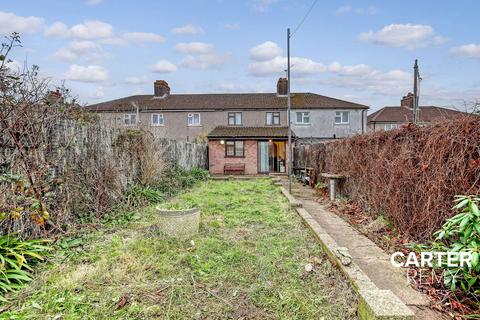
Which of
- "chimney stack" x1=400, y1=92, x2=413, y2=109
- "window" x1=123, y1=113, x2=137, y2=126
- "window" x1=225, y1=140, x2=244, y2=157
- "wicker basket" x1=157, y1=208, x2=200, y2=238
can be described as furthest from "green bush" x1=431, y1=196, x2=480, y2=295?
"chimney stack" x1=400, y1=92, x2=413, y2=109

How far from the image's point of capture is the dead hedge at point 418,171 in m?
3.14

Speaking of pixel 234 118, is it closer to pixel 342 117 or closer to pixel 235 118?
pixel 235 118

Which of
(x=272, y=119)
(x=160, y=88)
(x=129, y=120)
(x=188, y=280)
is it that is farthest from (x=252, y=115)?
(x=188, y=280)

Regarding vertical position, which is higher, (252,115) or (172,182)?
(252,115)

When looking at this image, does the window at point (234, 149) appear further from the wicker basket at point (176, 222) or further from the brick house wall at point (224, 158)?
the wicker basket at point (176, 222)

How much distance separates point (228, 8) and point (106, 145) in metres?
8.56

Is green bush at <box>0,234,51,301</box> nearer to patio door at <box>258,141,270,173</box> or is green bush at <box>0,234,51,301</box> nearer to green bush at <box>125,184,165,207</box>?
green bush at <box>125,184,165,207</box>

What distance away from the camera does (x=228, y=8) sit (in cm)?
1152

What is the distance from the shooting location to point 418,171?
13.2 ft

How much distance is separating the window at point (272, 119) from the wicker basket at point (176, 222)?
63.3ft

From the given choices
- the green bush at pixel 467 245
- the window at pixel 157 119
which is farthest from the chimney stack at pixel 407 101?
the green bush at pixel 467 245

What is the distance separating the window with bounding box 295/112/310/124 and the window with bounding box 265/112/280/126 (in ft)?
5.98

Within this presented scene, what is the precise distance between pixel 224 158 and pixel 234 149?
99 cm

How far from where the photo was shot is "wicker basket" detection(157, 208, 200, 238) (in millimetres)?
4707
